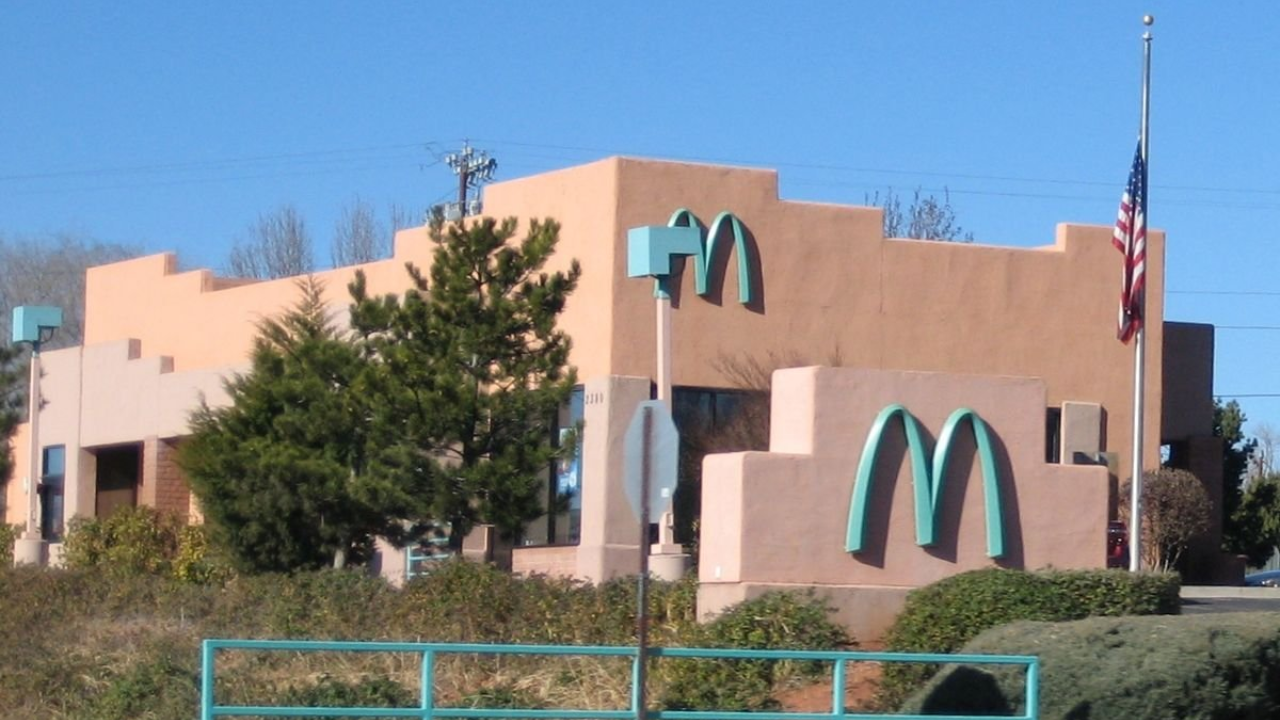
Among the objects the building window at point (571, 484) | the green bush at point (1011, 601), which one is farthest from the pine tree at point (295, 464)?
the green bush at point (1011, 601)

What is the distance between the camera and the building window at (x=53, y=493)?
135 feet

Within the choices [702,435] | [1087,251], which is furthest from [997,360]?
[702,435]

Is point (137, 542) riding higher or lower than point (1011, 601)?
lower

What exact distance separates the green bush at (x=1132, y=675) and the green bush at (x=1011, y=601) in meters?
2.25

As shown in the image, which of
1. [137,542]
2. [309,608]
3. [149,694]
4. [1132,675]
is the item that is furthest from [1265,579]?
[149,694]

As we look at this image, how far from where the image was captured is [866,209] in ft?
105

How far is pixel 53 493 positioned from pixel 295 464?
1761 cm

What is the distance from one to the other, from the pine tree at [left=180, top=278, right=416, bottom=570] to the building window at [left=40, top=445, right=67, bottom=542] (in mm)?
14666

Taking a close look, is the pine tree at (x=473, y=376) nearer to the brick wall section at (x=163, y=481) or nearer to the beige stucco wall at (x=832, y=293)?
the beige stucco wall at (x=832, y=293)

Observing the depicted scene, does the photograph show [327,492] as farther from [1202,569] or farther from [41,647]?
[1202,569]

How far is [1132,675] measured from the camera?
560 inches

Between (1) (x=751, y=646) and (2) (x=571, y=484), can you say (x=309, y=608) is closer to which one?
(1) (x=751, y=646)

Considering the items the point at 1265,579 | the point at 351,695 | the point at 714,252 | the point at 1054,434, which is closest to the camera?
the point at 351,695

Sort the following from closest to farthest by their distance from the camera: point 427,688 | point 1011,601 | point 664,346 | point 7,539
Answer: point 427,688
point 1011,601
point 664,346
point 7,539
